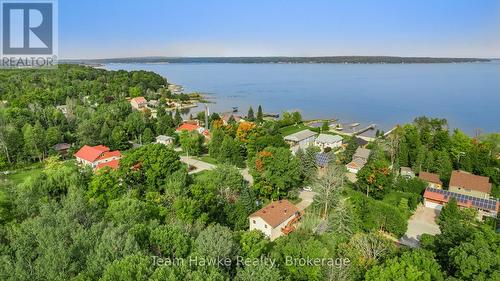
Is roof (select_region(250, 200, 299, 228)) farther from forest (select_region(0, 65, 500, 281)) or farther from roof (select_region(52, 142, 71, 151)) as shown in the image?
roof (select_region(52, 142, 71, 151))

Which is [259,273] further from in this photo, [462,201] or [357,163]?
[357,163]

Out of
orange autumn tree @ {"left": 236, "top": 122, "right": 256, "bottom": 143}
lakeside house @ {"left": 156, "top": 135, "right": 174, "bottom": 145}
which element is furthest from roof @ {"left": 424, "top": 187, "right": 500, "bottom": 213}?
lakeside house @ {"left": 156, "top": 135, "right": 174, "bottom": 145}

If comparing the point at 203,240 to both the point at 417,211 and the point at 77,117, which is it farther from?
the point at 77,117

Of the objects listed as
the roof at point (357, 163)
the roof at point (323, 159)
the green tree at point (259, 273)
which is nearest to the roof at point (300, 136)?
the roof at point (323, 159)

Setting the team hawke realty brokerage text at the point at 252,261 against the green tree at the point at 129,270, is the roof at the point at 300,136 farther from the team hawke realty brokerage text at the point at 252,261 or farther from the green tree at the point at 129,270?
the green tree at the point at 129,270

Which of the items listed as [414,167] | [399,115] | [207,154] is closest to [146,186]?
[207,154]

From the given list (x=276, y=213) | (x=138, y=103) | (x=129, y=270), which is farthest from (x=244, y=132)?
(x=138, y=103)
